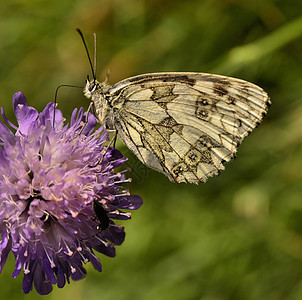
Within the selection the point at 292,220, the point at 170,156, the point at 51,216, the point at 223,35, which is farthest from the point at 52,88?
the point at 292,220

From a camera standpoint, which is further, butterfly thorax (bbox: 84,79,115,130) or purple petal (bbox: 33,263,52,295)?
butterfly thorax (bbox: 84,79,115,130)

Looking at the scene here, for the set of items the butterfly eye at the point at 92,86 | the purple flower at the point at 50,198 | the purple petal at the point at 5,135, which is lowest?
the purple flower at the point at 50,198

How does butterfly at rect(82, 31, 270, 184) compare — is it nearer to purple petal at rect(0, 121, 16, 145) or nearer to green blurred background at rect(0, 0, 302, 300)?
purple petal at rect(0, 121, 16, 145)

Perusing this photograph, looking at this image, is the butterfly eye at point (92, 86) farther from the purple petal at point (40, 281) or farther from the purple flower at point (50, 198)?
the purple petal at point (40, 281)

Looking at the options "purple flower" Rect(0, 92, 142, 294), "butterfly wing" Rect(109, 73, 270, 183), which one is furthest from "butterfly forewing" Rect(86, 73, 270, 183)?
"purple flower" Rect(0, 92, 142, 294)

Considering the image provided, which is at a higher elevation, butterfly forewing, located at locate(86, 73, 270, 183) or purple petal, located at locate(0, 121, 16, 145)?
butterfly forewing, located at locate(86, 73, 270, 183)

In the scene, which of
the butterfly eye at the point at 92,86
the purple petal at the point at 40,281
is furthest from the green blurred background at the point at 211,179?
the purple petal at the point at 40,281

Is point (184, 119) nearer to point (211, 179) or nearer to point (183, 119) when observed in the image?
point (183, 119)
